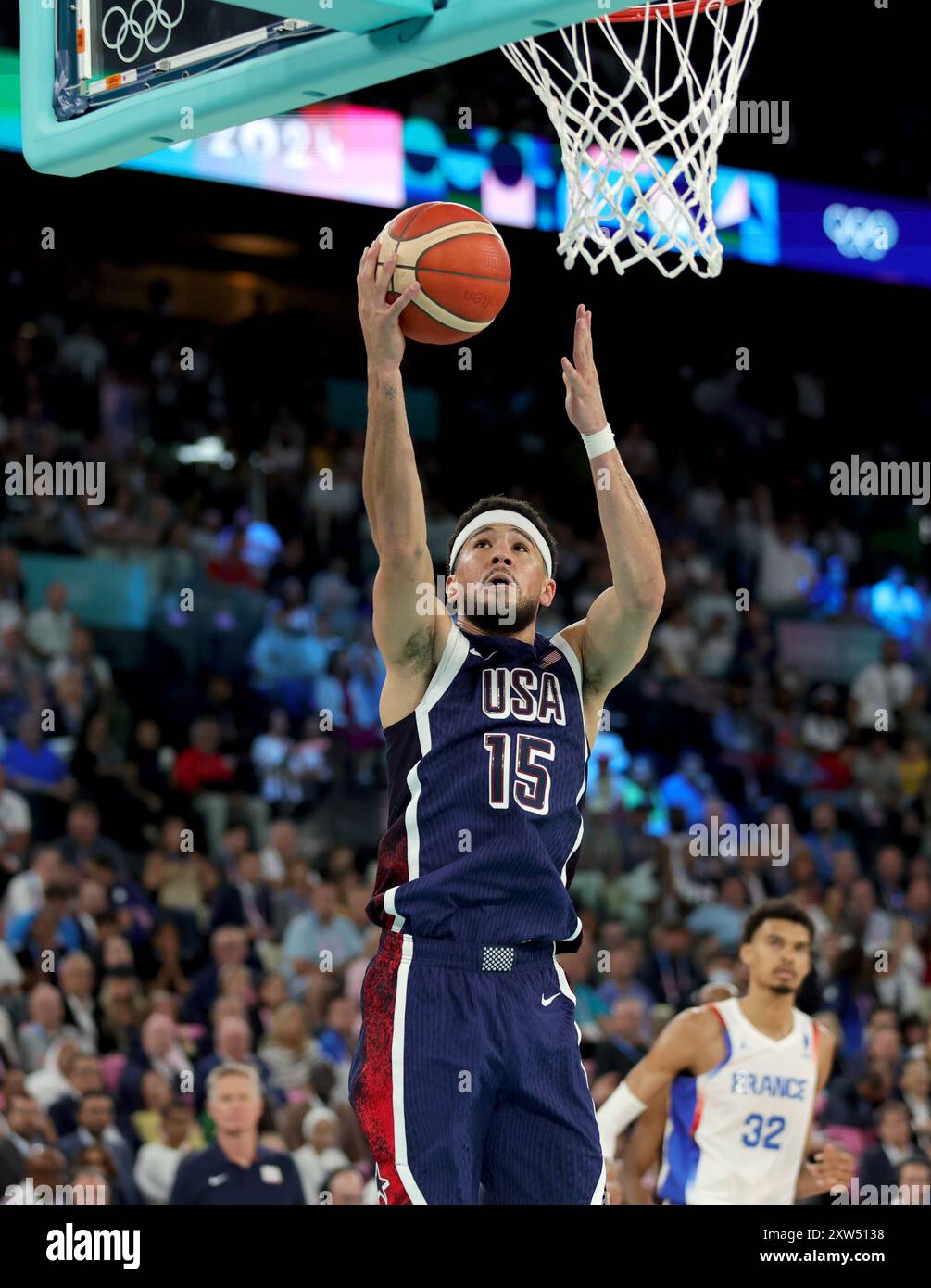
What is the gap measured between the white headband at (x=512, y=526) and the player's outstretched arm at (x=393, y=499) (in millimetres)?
323

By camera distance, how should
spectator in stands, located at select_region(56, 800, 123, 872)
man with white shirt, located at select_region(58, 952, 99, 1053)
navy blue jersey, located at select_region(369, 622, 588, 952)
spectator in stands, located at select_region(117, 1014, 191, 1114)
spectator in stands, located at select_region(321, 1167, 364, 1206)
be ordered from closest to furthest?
navy blue jersey, located at select_region(369, 622, 588, 952) < spectator in stands, located at select_region(321, 1167, 364, 1206) < spectator in stands, located at select_region(117, 1014, 191, 1114) < man with white shirt, located at select_region(58, 952, 99, 1053) < spectator in stands, located at select_region(56, 800, 123, 872)

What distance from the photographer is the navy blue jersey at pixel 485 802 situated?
4.05 meters

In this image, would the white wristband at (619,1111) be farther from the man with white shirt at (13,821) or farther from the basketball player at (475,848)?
the man with white shirt at (13,821)

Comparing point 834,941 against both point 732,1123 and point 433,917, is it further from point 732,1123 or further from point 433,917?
point 433,917

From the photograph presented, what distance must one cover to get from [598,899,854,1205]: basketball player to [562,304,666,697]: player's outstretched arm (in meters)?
2.33

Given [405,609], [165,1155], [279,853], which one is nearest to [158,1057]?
[165,1155]

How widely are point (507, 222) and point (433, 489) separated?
2047 millimetres

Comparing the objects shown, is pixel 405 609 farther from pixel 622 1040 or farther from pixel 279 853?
pixel 279 853

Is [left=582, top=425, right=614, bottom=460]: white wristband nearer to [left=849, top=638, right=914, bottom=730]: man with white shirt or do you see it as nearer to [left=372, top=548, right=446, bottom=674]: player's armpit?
[left=372, top=548, right=446, bottom=674]: player's armpit

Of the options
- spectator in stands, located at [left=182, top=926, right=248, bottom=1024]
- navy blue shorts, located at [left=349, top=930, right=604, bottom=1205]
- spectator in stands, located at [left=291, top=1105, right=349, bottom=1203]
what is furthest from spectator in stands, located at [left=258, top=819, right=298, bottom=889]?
navy blue shorts, located at [left=349, top=930, right=604, bottom=1205]

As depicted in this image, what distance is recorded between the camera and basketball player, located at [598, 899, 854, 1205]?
251 inches

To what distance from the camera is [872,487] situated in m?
14.9

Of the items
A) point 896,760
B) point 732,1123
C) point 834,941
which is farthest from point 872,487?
point 732,1123

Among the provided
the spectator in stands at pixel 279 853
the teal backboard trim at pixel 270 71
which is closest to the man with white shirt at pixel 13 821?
the spectator in stands at pixel 279 853
